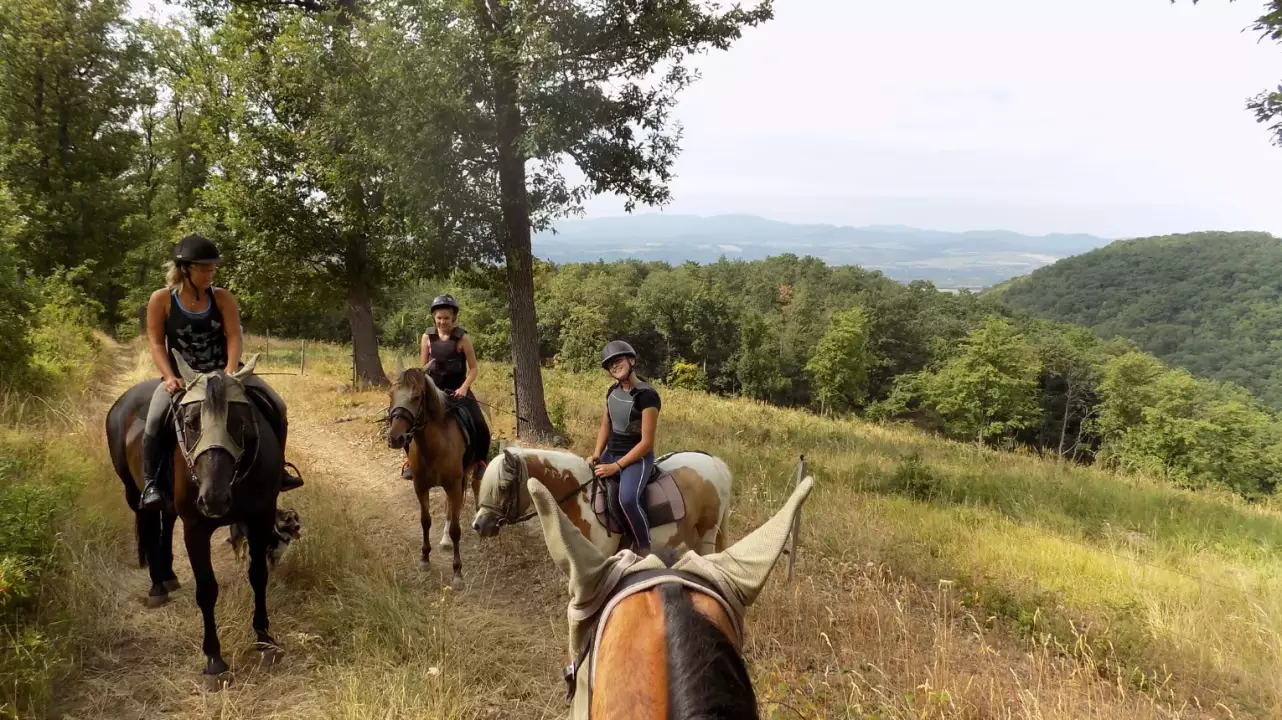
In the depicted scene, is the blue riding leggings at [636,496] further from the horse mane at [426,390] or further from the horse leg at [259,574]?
the horse leg at [259,574]

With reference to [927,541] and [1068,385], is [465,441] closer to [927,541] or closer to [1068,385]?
[927,541]

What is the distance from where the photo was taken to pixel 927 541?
631cm

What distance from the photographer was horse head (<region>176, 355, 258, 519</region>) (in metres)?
3.53

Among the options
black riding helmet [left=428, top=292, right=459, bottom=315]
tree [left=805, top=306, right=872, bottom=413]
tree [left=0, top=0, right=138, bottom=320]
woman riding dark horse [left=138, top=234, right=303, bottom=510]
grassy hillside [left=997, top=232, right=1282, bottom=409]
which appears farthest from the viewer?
grassy hillside [left=997, top=232, right=1282, bottom=409]

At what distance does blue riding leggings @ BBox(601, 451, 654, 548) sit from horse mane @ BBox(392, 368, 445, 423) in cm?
234

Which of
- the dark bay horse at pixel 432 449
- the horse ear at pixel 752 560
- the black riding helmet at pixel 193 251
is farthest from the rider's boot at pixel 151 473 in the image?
the horse ear at pixel 752 560

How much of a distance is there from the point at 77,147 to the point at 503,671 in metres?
23.2

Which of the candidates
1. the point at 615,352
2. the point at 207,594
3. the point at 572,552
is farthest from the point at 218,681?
the point at 572,552

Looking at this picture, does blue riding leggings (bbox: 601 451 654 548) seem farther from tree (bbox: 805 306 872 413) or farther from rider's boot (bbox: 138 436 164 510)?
tree (bbox: 805 306 872 413)

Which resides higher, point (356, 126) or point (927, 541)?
point (356, 126)

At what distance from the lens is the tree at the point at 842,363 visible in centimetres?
5378

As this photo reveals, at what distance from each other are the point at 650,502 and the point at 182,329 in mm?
3916

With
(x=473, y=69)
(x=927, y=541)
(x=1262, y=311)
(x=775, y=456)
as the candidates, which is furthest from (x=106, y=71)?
(x=1262, y=311)

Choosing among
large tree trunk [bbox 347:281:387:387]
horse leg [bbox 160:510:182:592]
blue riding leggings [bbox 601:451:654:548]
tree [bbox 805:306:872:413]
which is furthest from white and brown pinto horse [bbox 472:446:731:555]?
tree [bbox 805:306:872:413]
